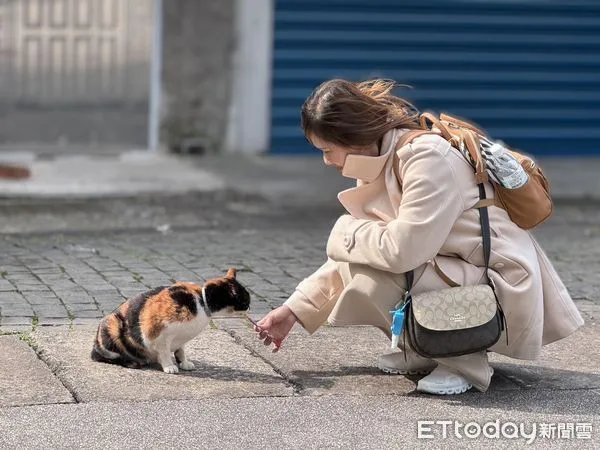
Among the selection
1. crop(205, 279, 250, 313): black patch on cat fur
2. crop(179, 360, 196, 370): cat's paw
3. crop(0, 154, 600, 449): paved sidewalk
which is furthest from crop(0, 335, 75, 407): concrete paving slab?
crop(205, 279, 250, 313): black patch on cat fur

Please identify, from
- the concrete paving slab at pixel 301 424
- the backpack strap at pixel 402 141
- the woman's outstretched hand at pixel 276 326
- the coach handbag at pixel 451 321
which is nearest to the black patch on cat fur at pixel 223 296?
the woman's outstretched hand at pixel 276 326

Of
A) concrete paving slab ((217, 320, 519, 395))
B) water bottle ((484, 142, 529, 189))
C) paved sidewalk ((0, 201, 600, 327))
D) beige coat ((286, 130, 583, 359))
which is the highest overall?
water bottle ((484, 142, 529, 189))

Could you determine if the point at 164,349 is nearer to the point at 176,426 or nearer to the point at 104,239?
the point at 176,426

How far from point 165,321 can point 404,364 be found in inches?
41.0

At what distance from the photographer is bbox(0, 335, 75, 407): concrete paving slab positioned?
170 inches

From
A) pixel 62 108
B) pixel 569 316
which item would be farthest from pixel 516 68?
pixel 569 316

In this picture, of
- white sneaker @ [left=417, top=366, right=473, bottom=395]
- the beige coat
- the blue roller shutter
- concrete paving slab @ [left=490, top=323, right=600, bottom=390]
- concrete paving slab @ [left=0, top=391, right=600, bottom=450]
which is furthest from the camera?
the blue roller shutter

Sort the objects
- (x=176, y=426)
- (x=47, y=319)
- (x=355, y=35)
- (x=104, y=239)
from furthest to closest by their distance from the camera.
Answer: (x=355, y=35) → (x=104, y=239) → (x=47, y=319) → (x=176, y=426)

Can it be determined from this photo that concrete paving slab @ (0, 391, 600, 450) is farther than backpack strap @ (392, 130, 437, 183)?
No

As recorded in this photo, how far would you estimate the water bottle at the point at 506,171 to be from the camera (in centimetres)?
440

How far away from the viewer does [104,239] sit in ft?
24.6

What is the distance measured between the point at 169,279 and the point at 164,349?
5.75 ft

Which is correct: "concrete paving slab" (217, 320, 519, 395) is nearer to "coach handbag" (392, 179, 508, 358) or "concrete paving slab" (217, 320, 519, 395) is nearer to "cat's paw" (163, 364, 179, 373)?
"coach handbag" (392, 179, 508, 358)

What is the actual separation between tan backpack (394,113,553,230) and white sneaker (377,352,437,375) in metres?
0.73
